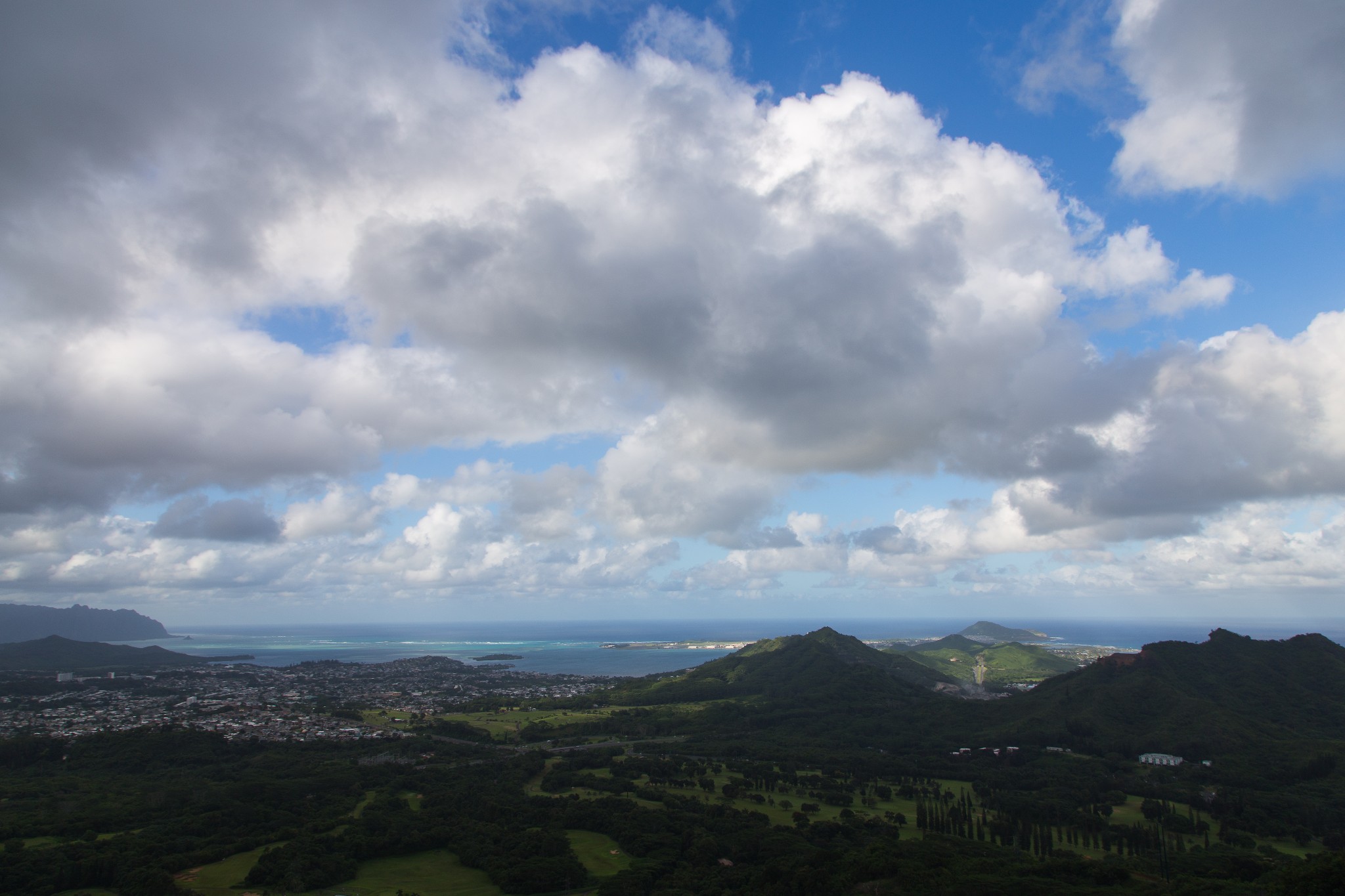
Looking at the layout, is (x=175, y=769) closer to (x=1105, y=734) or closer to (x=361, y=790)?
(x=361, y=790)

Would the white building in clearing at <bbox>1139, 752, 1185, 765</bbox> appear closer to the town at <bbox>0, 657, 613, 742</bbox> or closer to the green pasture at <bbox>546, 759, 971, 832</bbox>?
the green pasture at <bbox>546, 759, 971, 832</bbox>

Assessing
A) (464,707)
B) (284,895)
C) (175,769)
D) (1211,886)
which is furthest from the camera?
(464,707)

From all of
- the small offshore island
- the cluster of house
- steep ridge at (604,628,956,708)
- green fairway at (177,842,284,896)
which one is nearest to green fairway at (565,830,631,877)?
the small offshore island

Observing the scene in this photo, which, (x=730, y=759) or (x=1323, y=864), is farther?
(x=730, y=759)

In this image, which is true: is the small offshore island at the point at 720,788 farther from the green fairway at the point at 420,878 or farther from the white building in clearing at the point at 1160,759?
the white building in clearing at the point at 1160,759

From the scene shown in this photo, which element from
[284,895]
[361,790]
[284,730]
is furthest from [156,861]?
[284,730]

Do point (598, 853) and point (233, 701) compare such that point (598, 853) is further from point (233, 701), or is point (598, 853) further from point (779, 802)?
point (233, 701)

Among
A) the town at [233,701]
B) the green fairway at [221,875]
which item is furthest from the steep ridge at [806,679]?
the green fairway at [221,875]
